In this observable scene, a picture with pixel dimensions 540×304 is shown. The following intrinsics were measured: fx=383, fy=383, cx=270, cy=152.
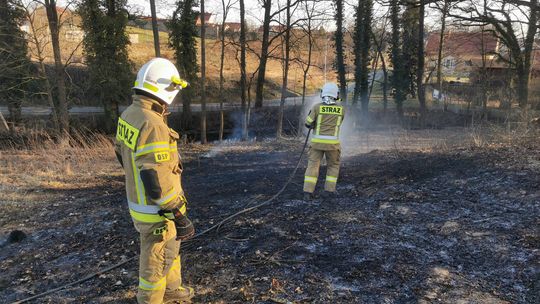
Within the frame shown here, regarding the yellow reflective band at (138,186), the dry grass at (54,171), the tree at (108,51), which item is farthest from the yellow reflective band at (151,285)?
the tree at (108,51)

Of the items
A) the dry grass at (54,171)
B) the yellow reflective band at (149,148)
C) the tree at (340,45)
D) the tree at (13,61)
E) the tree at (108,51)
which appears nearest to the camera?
the yellow reflective band at (149,148)

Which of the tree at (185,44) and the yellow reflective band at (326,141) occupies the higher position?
the tree at (185,44)

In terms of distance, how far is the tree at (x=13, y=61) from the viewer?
54.4 feet

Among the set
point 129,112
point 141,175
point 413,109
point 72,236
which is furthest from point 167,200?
point 413,109

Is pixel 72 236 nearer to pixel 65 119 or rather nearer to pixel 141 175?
pixel 141 175

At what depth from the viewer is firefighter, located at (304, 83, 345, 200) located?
6.49m

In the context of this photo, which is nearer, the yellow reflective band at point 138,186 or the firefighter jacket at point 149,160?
the firefighter jacket at point 149,160

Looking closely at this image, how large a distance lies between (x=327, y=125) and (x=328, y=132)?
12 cm

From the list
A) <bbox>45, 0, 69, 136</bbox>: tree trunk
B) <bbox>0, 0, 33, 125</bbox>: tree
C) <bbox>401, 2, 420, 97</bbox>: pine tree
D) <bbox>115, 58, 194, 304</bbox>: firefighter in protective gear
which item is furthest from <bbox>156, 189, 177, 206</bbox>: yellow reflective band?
<bbox>401, 2, 420, 97</bbox>: pine tree

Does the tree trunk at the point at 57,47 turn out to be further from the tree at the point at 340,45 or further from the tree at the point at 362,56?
the tree at the point at 362,56

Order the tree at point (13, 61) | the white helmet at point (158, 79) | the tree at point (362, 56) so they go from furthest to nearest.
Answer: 1. the tree at point (362, 56)
2. the tree at point (13, 61)
3. the white helmet at point (158, 79)

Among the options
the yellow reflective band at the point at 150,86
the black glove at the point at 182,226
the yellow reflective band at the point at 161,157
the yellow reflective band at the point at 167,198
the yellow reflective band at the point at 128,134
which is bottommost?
the black glove at the point at 182,226

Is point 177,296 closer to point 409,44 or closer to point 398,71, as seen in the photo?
point 398,71

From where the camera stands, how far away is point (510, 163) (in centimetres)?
714
